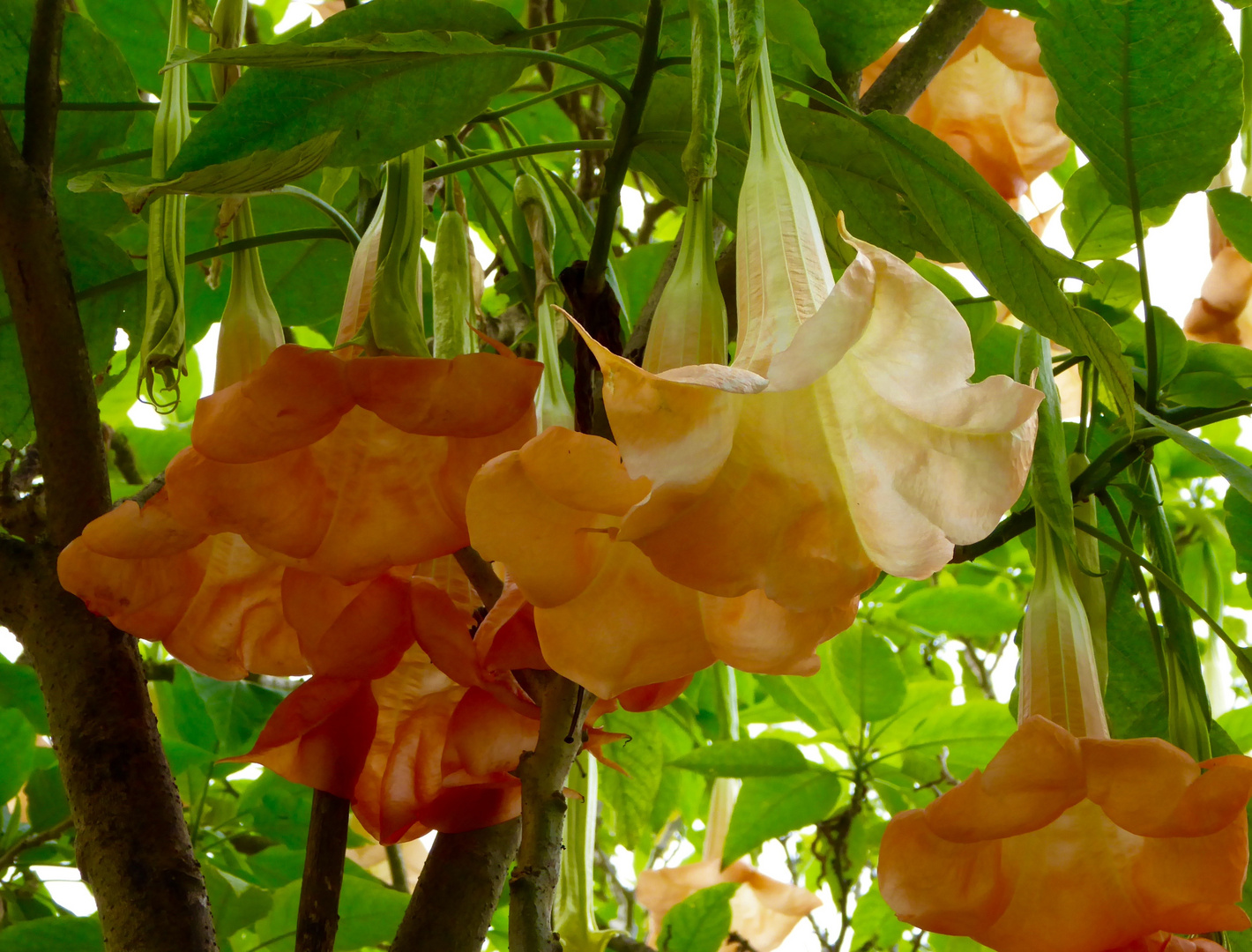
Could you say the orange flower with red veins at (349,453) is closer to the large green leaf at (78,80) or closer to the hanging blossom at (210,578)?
the hanging blossom at (210,578)

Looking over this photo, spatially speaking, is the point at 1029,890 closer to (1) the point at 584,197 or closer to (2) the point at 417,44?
(2) the point at 417,44

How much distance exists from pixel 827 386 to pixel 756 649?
0.09 metres

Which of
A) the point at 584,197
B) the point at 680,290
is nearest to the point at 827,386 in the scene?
the point at 680,290

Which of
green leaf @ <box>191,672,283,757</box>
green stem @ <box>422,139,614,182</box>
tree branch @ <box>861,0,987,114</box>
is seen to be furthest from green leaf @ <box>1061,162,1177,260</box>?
green leaf @ <box>191,672,283,757</box>

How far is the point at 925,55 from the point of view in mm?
792

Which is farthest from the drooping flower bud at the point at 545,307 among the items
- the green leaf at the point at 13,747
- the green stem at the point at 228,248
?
the green leaf at the point at 13,747

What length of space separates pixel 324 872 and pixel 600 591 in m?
0.26

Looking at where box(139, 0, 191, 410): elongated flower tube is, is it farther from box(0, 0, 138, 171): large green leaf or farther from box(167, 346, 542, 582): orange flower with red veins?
box(0, 0, 138, 171): large green leaf

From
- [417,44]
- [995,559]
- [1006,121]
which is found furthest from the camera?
[995,559]

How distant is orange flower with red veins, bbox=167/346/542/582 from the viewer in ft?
1.25

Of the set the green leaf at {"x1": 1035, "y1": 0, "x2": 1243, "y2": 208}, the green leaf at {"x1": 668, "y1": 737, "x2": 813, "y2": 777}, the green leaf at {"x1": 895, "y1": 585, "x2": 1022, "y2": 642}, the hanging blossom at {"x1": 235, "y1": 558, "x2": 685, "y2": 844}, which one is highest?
the green leaf at {"x1": 1035, "y1": 0, "x2": 1243, "y2": 208}

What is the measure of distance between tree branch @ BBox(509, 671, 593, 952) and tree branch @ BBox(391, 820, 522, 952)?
0.18 meters

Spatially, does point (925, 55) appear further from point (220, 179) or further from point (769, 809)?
point (769, 809)

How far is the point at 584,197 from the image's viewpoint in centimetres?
111
